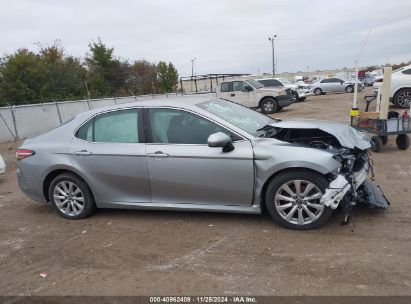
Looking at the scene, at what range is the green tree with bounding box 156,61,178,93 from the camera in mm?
43344

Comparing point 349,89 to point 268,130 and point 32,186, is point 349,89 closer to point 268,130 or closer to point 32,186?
point 268,130

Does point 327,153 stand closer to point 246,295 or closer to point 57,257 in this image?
point 246,295

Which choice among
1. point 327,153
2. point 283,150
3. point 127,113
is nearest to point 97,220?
point 127,113

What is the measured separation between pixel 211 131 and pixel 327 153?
1352mm

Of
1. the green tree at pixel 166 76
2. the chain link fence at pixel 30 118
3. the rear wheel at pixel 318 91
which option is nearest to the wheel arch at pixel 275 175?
the chain link fence at pixel 30 118

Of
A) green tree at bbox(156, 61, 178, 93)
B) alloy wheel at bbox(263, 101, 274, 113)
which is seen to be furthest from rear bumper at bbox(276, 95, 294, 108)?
green tree at bbox(156, 61, 178, 93)

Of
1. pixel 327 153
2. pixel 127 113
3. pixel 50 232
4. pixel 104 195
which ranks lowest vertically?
pixel 50 232

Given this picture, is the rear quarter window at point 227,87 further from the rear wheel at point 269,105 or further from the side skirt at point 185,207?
the side skirt at point 185,207

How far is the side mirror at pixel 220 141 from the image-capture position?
4551 millimetres

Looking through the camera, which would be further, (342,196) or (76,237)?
(76,237)

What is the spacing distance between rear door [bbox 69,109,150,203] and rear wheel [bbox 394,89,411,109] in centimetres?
1325

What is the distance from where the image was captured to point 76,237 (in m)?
4.98

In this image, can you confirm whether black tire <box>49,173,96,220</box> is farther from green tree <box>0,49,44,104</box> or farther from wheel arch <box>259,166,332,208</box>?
green tree <box>0,49,44,104</box>

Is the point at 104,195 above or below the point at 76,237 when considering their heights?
above
